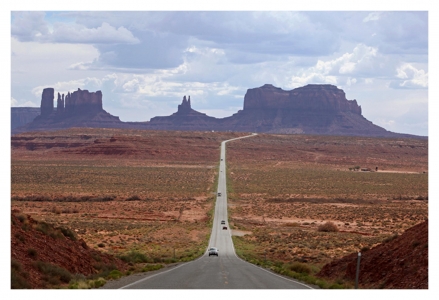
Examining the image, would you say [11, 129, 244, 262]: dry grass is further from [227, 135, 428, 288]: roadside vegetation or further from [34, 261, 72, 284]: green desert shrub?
[34, 261, 72, 284]: green desert shrub

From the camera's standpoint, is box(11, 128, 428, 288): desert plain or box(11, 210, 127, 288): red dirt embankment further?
box(11, 128, 428, 288): desert plain

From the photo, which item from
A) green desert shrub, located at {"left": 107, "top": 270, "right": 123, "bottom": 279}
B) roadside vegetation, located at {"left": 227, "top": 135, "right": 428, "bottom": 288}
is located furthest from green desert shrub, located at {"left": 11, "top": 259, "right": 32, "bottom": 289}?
roadside vegetation, located at {"left": 227, "top": 135, "right": 428, "bottom": 288}

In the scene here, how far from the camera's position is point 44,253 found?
2286 centimetres

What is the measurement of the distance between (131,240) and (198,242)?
536cm

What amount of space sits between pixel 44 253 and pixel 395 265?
12006 mm

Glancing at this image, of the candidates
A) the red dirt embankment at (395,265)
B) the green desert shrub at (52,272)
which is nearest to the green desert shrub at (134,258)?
the green desert shrub at (52,272)

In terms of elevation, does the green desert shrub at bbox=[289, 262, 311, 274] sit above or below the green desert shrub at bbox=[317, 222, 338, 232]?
above

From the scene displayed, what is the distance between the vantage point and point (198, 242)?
48938mm

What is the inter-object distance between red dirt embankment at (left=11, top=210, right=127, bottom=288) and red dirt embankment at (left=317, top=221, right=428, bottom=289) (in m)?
9.08

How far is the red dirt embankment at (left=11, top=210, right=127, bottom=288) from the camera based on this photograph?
19.9 metres

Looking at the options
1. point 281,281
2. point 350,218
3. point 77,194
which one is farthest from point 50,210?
point 281,281

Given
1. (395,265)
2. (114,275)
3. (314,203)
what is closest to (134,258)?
(114,275)

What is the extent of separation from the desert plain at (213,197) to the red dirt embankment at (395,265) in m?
5.57

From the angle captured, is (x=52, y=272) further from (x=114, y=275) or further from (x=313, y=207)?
(x=313, y=207)
